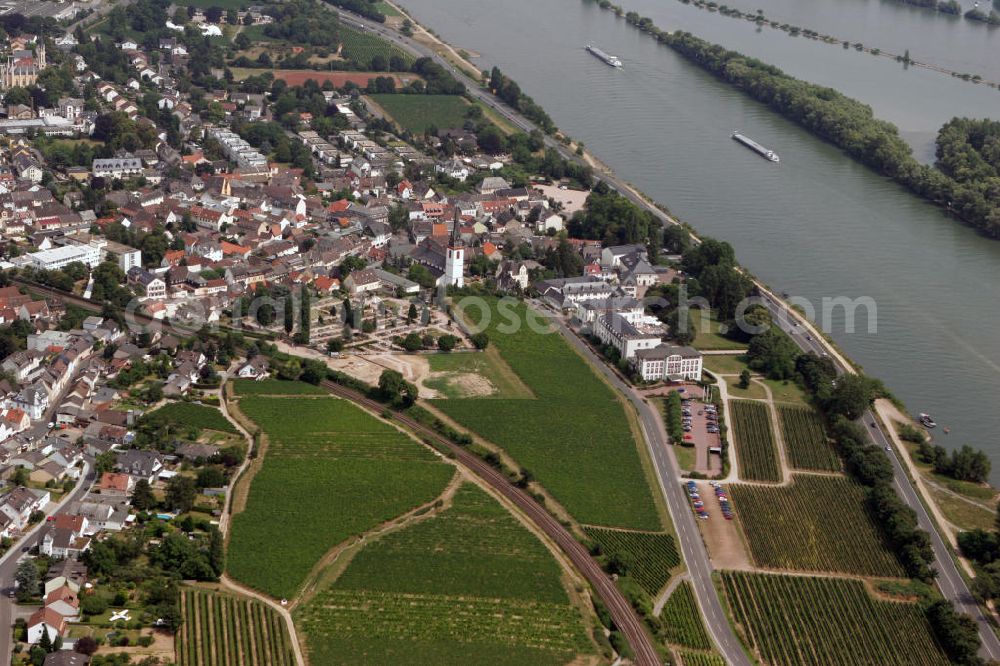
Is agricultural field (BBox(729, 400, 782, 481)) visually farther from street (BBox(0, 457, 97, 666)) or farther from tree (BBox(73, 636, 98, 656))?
tree (BBox(73, 636, 98, 656))

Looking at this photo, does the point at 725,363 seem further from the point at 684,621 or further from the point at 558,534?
the point at 684,621

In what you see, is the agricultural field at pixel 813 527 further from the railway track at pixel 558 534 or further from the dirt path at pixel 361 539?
the dirt path at pixel 361 539

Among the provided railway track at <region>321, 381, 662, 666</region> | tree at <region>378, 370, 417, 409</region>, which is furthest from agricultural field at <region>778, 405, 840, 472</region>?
tree at <region>378, 370, 417, 409</region>

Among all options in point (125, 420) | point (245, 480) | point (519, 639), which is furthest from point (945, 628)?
point (125, 420)

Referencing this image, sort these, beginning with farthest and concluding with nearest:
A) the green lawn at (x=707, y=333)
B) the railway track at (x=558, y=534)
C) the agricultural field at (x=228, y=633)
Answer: the green lawn at (x=707, y=333), the railway track at (x=558, y=534), the agricultural field at (x=228, y=633)

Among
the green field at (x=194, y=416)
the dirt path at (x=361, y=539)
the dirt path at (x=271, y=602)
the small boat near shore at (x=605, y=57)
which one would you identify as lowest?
the green field at (x=194, y=416)

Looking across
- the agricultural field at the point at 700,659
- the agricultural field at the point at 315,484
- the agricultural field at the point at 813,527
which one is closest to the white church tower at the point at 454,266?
the agricultural field at the point at 315,484

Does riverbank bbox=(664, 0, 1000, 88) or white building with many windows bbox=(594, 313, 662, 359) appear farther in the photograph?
riverbank bbox=(664, 0, 1000, 88)
